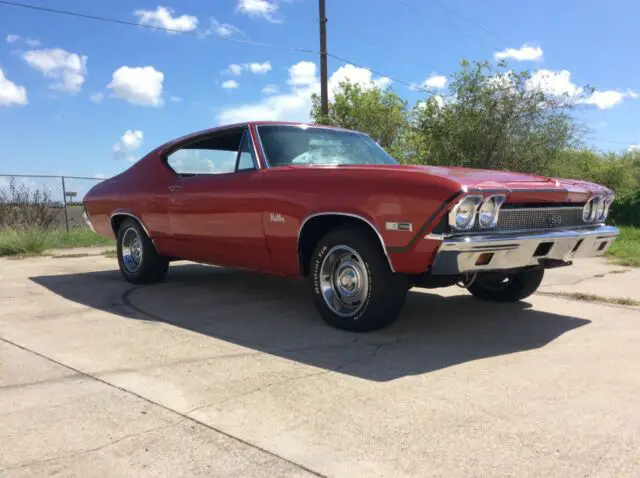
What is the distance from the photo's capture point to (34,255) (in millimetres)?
9586

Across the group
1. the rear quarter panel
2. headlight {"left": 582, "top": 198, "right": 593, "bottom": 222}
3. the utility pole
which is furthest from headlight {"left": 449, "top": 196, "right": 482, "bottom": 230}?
the utility pole

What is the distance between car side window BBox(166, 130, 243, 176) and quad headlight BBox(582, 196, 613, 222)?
9.48ft

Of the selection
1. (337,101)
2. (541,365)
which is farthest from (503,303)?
(337,101)

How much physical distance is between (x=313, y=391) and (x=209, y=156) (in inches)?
129

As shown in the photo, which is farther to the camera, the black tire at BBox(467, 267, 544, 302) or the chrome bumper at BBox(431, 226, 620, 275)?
the black tire at BBox(467, 267, 544, 302)

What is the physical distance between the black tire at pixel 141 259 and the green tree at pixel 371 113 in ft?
52.2

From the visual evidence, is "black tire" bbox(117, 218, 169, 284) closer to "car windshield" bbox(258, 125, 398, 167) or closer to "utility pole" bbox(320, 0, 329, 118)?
"car windshield" bbox(258, 125, 398, 167)

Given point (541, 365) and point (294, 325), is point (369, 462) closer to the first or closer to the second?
point (541, 365)

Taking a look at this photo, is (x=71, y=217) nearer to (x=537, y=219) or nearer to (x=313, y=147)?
(x=313, y=147)

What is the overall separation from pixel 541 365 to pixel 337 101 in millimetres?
28219

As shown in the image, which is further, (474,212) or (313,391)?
(474,212)

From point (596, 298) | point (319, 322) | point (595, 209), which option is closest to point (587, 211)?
point (595, 209)

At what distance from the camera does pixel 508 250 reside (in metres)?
3.67

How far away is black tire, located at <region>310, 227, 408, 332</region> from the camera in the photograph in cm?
386
